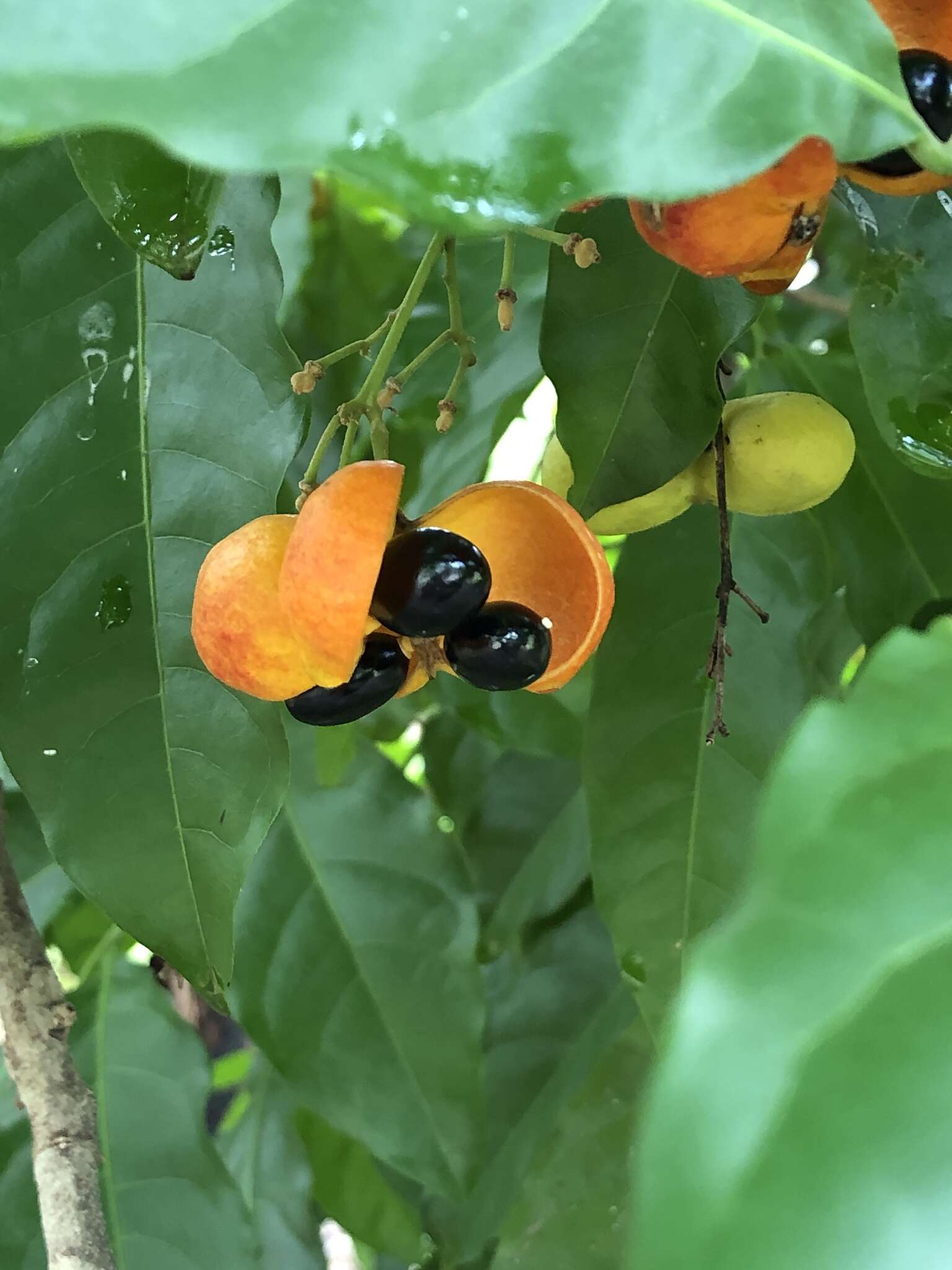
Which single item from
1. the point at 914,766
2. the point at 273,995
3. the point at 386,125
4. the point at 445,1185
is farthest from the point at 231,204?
the point at 445,1185

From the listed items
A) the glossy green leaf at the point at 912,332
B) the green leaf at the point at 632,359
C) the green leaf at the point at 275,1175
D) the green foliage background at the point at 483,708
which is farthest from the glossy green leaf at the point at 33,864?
the glossy green leaf at the point at 912,332

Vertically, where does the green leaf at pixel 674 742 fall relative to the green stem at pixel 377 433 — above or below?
below

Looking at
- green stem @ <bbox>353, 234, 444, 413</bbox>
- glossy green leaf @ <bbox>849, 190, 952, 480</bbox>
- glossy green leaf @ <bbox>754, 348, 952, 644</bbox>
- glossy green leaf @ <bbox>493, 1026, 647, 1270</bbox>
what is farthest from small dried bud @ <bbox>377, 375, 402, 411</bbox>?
glossy green leaf @ <bbox>493, 1026, 647, 1270</bbox>

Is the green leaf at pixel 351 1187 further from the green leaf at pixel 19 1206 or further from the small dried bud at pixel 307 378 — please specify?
the small dried bud at pixel 307 378

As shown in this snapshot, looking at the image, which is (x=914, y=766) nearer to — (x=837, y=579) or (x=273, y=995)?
(x=837, y=579)

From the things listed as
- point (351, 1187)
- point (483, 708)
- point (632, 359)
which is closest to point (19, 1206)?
point (351, 1187)

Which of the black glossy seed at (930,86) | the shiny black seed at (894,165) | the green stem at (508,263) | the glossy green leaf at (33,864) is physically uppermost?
the black glossy seed at (930,86)
